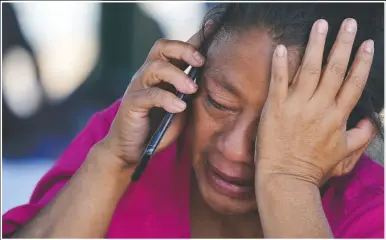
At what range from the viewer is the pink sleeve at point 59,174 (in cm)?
87

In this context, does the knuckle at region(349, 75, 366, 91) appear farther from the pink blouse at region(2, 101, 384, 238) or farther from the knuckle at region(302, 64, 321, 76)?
the pink blouse at region(2, 101, 384, 238)

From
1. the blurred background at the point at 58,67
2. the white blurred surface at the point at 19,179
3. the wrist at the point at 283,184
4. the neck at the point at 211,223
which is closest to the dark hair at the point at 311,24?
the wrist at the point at 283,184

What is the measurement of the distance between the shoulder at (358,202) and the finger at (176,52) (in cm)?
25

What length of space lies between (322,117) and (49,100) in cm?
182

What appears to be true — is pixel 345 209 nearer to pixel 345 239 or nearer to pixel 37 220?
pixel 345 239

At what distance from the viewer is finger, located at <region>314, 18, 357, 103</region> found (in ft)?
2.23

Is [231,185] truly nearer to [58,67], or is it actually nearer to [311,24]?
[311,24]

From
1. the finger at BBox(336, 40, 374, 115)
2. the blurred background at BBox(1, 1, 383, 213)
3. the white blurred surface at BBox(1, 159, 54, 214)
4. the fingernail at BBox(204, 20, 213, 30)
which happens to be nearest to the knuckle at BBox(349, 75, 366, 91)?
the finger at BBox(336, 40, 374, 115)

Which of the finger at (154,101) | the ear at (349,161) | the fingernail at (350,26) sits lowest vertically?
the ear at (349,161)

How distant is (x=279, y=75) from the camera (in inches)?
26.9

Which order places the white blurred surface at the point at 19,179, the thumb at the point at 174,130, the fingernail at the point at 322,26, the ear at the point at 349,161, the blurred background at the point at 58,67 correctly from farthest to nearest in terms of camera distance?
the blurred background at the point at 58,67, the white blurred surface at the point at 19,179, the thumb at the point at 174,130, the ear at the point at 349,161, the fingernail at the point at 322,26

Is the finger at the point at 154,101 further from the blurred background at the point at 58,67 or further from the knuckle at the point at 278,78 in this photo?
the blurred background at the point at 58,67

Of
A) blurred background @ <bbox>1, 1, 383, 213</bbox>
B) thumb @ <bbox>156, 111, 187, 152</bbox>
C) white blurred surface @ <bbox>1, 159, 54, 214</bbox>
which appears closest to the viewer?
thumb @ <bbox>156, 111, 187, 152</bbox>

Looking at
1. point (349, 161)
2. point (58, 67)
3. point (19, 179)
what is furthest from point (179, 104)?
point (58, 67)
